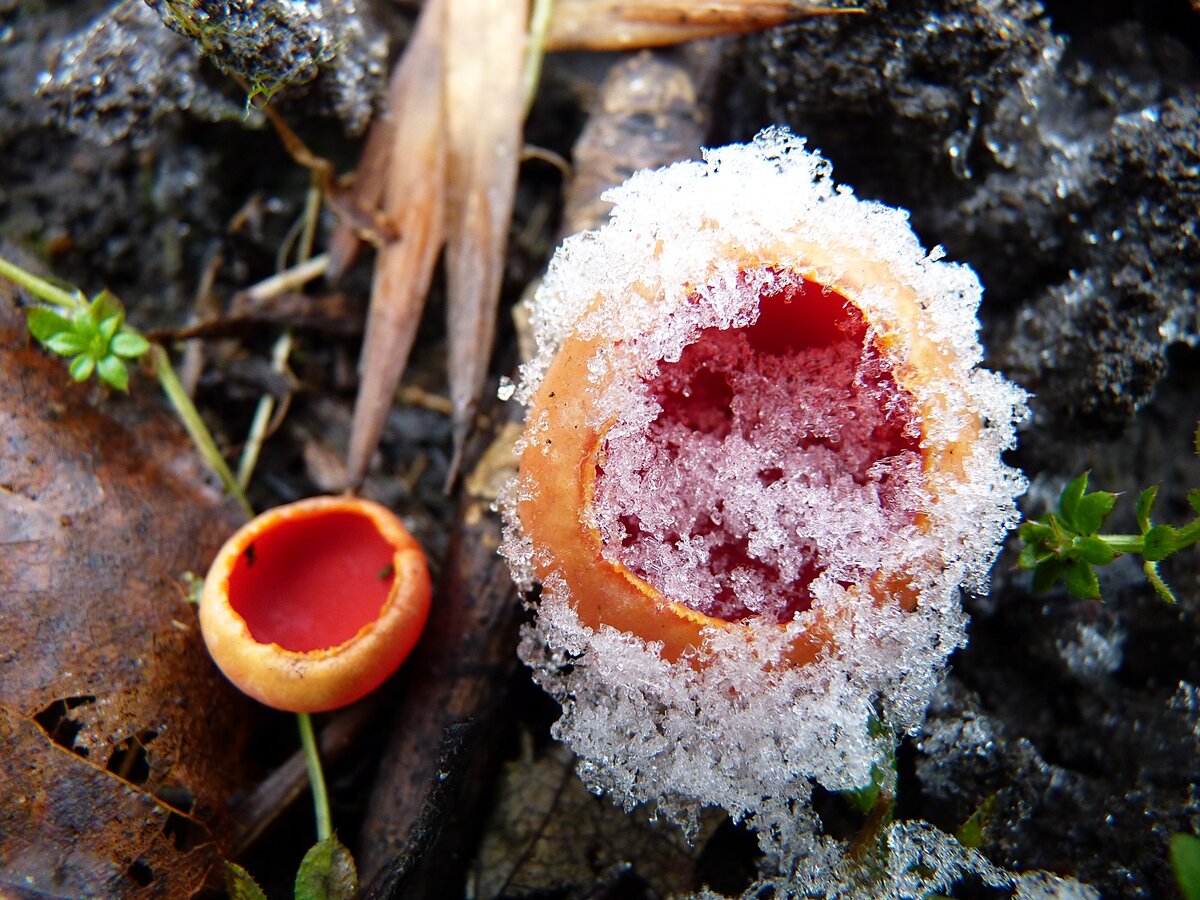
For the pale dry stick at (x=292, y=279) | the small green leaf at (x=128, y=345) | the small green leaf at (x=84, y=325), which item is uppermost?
the small green leaf at (x=84, y=325)

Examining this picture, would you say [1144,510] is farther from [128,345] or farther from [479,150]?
[128,345]

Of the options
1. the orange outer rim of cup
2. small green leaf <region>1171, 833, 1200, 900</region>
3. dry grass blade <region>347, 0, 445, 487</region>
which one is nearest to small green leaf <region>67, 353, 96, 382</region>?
dry grass blade <region>347, 0, 445, 487</region>

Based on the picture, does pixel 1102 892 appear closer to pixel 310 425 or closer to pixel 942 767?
pixel 942 767

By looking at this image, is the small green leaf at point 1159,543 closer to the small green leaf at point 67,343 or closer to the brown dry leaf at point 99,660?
the brown dry leaf at point 99,660

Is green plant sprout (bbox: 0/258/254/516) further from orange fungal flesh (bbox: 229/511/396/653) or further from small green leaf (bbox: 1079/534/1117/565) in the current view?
small green leaf (bbox: 1079/534/1117/565)

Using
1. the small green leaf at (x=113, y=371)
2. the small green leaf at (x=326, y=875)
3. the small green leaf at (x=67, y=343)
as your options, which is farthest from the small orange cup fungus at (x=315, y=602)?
the small green leaf at (x=67, y=343)
